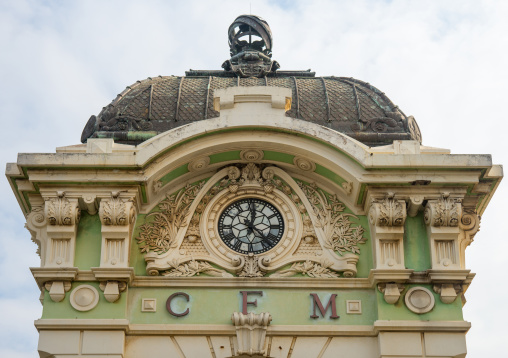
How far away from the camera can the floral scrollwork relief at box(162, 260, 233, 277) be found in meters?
21.3

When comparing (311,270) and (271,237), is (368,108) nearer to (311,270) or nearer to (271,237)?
(271,237)

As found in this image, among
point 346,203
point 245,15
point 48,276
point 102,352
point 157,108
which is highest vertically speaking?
point 245,15

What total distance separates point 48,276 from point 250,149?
13.8ft

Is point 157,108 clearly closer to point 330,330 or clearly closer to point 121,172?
point 121,172

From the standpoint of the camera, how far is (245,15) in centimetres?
2759

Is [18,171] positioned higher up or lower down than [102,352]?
higher up

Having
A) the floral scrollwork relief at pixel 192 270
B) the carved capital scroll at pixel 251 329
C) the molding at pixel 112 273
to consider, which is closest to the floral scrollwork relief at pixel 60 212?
the molding at pixel 112 273

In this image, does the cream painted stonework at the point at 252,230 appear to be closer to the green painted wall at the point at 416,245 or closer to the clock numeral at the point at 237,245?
the green painted wall at the point at 416,245

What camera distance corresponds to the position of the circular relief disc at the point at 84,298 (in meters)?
20.7

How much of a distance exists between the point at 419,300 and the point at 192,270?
389 centimetres

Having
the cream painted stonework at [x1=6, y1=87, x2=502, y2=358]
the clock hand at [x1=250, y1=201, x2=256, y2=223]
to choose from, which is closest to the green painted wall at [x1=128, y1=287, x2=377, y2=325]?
the cream painted stonework at [x1=6, y1=87, x2=502, y2=358]

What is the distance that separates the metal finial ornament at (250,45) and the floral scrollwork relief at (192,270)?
20.4ft

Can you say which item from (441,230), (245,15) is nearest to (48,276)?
(441,230)

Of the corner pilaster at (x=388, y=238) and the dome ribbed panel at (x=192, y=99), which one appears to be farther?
the dome ribbed panel at (x=192, y=99)
